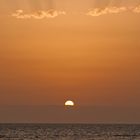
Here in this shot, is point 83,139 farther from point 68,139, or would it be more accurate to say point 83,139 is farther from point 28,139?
point 28,139

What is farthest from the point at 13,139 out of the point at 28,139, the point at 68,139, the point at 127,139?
the point at 127,139

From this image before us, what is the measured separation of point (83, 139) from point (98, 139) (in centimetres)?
426

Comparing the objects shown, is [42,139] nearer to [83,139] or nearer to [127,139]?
[83,139]

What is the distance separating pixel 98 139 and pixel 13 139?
1797cm

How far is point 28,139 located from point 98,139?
570 inches

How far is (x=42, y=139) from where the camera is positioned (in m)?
112

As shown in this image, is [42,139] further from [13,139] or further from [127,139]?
[127,139]

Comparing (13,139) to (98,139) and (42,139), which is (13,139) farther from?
(98,139)

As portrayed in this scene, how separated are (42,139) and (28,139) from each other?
11.1 feet

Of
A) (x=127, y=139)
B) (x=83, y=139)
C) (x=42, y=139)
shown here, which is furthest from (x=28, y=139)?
(x=127, y=139)

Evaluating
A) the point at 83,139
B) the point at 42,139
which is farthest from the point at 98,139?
the point at 42,139

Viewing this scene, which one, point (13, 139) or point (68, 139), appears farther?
point (13, 139)

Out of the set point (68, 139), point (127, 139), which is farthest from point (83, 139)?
point (127, 139)

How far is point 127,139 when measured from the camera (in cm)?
11381
